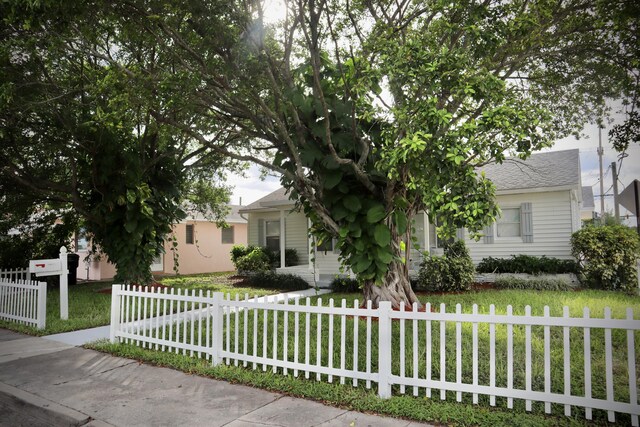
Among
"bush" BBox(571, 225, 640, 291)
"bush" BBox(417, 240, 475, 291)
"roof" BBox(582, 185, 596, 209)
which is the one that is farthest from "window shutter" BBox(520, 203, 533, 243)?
"roof" BBox(582, 185, 596, 209)

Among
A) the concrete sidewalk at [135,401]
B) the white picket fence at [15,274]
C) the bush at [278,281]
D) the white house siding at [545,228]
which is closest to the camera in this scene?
the concrete sidewalk at [135,401]

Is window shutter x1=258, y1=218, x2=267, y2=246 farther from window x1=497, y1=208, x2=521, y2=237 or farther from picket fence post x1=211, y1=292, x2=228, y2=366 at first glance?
picket fence post x1=211, y1=292, x2=228, y2=366

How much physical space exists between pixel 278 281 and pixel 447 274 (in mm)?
6061

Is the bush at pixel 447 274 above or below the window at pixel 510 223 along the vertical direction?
below

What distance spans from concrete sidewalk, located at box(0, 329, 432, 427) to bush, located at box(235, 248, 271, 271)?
11.8 meters

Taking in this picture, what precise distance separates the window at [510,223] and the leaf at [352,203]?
903cm

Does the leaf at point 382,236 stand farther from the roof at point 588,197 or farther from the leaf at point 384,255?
the roof at point 588,197

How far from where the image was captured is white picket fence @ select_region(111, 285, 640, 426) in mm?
3979

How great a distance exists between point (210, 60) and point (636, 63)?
6.77 meters

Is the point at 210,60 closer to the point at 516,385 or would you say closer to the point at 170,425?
the point at 170,425

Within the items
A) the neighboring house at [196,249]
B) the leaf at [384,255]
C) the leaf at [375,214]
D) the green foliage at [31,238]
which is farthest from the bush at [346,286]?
the neighboring house at [196,249]

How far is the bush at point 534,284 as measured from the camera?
12.1 meters

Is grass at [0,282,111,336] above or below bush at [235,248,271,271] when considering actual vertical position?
below

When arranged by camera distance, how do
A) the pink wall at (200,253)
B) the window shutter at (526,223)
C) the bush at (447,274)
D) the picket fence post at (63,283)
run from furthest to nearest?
the pink wall at (200,253) → the window shutter at (526,223) → the bush at (447,274) → the picket fence post at (63,283)
